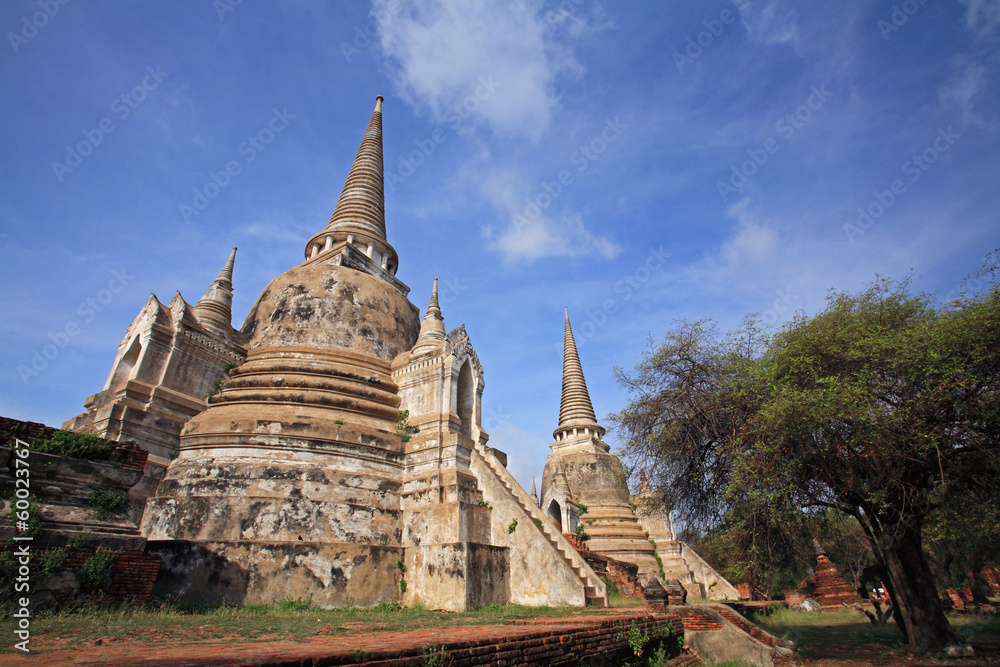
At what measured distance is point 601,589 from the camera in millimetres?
12445

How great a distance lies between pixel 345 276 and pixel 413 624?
42.2 ft

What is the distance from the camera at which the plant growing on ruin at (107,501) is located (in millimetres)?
8039

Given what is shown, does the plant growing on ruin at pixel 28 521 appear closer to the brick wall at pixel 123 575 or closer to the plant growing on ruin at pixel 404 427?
the brick wall at pixel 123 575

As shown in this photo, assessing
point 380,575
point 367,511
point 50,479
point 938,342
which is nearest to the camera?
point 50,479

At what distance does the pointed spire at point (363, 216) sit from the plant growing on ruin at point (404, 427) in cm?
837

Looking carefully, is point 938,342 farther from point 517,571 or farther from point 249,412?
point 249,412

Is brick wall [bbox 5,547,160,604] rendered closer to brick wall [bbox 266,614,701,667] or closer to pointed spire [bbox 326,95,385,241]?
brick wall [bbox 266,614,701,667]

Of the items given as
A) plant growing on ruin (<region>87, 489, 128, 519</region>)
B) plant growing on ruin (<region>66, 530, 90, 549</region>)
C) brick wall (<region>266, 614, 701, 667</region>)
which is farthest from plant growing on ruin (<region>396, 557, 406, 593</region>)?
plant growing on ruin (<region>66, 530, 90, 549</region>)

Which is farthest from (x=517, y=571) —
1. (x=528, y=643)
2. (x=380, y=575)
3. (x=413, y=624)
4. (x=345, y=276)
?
(x=345, y=276)

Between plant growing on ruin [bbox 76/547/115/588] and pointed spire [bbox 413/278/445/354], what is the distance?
30.8ft

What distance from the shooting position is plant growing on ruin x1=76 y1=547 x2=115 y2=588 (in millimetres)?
7281

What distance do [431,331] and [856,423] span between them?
11.8 metres

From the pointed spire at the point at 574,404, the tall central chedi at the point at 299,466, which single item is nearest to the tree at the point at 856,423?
the tall central chedi at the point at 299,466

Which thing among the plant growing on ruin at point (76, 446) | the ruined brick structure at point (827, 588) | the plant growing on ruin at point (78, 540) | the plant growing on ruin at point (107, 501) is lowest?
the ruined brick structure at point (827, 588)
